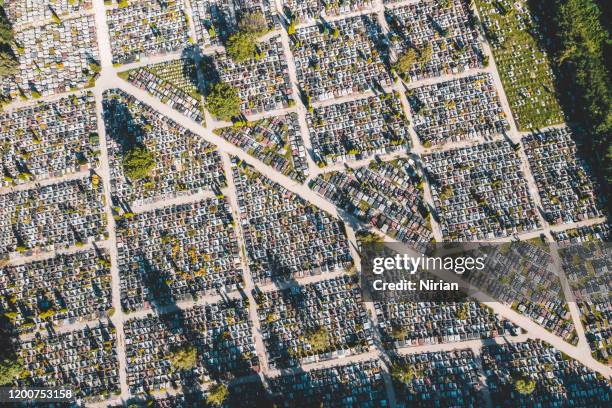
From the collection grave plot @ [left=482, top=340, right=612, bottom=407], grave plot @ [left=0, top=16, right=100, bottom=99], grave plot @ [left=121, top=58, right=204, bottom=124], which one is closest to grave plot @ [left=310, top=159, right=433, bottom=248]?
grave plot @ [left=482, top=340, right=612, bottom=407]

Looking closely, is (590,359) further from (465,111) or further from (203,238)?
(203,238)

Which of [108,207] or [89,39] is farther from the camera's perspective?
[89,39]

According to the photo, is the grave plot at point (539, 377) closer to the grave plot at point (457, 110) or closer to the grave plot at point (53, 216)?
the grave plot at point (457, 110)

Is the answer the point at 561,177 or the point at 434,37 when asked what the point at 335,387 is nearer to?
the point at 561,177

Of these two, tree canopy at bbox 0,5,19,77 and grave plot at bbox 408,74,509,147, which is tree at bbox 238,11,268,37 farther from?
tree canopy at bbox 0,5,19,77

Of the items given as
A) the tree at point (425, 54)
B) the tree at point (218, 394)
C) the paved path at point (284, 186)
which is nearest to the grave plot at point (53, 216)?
the paved path at point (284, 186)

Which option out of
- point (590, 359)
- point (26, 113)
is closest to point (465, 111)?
point (590, 359)

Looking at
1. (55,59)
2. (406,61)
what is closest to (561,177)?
(406,61)
